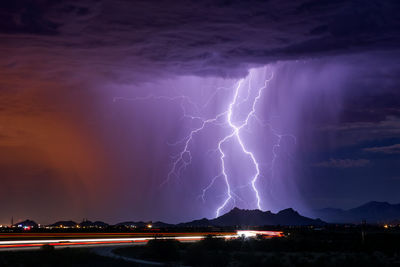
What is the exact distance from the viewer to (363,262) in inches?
1037

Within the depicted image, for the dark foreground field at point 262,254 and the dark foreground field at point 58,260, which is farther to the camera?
the dark foreground field at point 262,254

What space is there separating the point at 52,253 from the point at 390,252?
878 inches

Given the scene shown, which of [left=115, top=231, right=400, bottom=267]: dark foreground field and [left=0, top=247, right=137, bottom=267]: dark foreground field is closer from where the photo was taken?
[left=0, top=247, right=137, bottom=267]: dark foreground field

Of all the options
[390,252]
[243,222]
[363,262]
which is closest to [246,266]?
[363,262]

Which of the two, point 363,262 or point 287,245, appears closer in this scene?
point 363,262

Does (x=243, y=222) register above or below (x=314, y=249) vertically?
above

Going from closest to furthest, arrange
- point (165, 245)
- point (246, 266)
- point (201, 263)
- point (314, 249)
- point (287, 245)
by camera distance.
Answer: point (246, 266) → point (201, 263) → point (165, 245) → point (314, 249) → point (287, 245)

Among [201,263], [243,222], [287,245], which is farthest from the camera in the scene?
[243,222]

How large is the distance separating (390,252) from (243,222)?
166 m

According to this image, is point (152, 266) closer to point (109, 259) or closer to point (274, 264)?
point (109, 259)

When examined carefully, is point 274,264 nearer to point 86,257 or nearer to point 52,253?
point 86,257

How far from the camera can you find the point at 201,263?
27.1m

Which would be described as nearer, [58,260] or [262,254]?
[58,260]

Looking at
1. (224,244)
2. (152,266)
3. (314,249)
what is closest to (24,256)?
(152,266)
